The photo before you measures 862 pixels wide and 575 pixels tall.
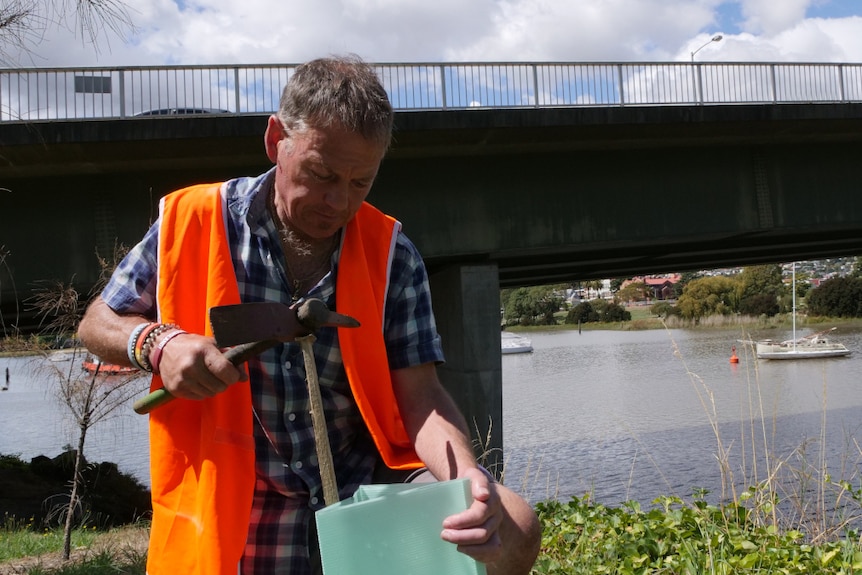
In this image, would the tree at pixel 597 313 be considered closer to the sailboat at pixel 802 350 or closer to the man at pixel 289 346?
the sailboat at pixel 802 350

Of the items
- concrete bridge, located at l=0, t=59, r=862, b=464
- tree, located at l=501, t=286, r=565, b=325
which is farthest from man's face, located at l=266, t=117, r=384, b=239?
tree, located at l=501, t=286, r=565, b=325

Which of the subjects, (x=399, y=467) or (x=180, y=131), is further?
(x=180, y=131)

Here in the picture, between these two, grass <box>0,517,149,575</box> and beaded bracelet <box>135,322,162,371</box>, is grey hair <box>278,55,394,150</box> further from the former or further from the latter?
grass <box>0,517,149,575</box>

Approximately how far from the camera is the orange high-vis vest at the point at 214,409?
2023mm

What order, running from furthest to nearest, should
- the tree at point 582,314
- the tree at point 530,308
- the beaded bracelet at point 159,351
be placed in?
the tree at point 582,314
the tree at point 530,308
the beaded bracelet at point 159,351

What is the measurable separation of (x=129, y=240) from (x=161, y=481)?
32.9ft

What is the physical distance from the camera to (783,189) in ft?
44.4

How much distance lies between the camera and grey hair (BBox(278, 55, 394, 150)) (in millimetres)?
2076

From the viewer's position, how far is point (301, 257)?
2.36 meters

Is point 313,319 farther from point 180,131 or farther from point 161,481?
point 180,131

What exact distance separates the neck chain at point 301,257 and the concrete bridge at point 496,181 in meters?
8.93

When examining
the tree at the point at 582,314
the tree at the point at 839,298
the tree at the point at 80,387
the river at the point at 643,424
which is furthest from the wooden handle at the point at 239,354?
the tree at the point at 582,314

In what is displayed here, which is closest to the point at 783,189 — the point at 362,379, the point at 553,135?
the point at 553,135

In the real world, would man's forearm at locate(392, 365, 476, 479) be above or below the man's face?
below
